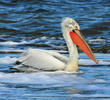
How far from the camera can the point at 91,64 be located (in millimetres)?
10531

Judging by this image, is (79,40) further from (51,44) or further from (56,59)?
(51,44)

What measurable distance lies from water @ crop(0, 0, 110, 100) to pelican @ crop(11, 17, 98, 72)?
176 millimetres

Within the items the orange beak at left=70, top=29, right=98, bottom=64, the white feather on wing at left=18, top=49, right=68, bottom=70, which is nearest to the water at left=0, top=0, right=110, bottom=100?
the white feather on wing at left=18, top=49, right=68, bottom=70

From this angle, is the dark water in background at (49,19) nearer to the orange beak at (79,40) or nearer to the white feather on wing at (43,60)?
the orange beak at (79,40)

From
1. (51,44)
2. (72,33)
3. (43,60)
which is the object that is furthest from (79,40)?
(51,44)

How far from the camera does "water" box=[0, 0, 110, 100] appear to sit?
7.62m

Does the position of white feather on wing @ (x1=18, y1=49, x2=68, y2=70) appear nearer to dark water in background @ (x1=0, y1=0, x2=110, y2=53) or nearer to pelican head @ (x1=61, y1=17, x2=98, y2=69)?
pelican head @ (x1=61, y1=17, x2=98, y2=69)

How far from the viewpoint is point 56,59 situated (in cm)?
955

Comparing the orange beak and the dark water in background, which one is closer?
the orange beak

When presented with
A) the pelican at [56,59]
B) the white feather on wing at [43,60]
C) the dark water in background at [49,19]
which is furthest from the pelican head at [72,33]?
the dark water in background at [49,19]

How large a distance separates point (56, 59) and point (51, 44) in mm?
4520

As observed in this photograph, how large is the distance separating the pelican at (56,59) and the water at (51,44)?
0.58ft

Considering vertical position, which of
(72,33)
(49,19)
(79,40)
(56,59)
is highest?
(72,33)

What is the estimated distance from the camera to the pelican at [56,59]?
948cm
